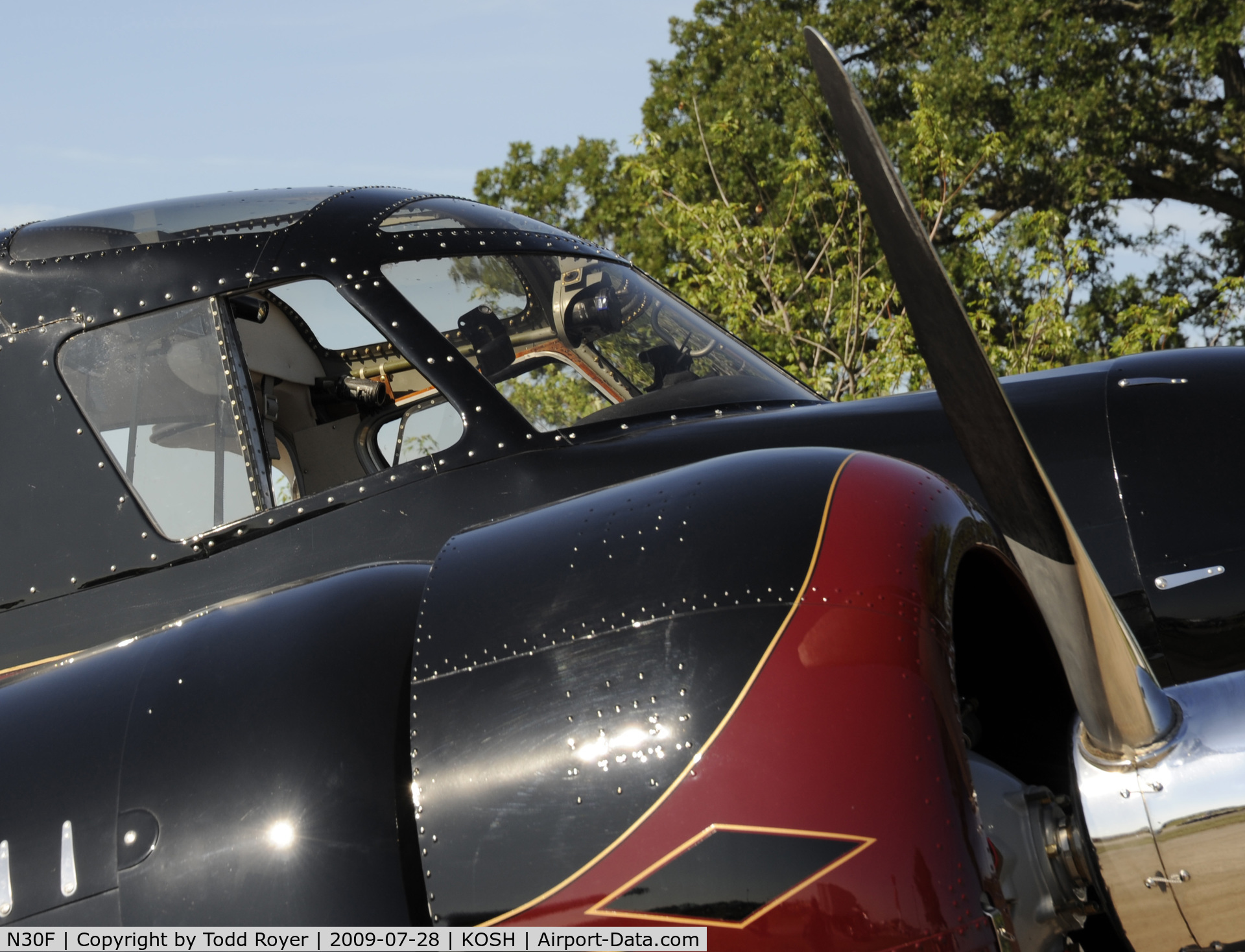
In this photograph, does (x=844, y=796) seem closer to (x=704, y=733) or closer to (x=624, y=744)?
(x=704, y=733)

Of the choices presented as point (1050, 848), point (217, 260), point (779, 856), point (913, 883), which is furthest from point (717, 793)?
point (217, 260)

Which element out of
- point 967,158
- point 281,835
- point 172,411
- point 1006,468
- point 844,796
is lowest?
point 281,835

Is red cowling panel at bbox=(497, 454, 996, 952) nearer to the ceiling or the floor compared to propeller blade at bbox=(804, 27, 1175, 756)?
nearer to the floor

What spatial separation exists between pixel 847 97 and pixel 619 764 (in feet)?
3.86

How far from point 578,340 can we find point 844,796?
280 centimetres

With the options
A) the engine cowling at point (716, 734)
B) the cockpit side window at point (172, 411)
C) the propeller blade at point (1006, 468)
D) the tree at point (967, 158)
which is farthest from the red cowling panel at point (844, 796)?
the tree at point (967, 158)

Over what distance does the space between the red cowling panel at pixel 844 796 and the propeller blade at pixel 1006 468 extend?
0.77 ft

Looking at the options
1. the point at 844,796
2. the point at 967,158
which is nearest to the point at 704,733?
the point at 844,796

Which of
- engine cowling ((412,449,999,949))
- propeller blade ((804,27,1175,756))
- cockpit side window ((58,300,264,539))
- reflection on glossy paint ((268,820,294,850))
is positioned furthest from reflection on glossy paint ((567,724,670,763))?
cockpit side window ((58,300,264,539))

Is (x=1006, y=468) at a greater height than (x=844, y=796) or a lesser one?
greater
